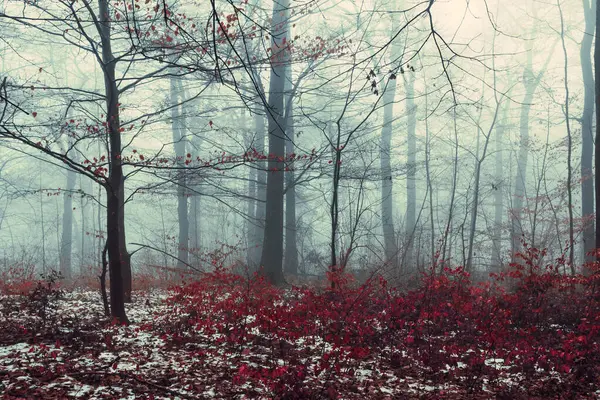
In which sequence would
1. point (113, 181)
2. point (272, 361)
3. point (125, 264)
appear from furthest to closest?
point (125, 264)
point (113, 181)
point (272, 361)

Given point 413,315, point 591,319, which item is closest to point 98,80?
point 413,315

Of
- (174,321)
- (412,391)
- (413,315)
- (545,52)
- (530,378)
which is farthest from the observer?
(545,52)

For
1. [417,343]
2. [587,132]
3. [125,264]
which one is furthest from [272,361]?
[587,132]

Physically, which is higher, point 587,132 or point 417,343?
point 587,132

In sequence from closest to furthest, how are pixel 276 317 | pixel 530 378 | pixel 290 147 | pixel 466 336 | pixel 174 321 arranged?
1. pixel 530 378
2. pixel 276 317
3. pixel 466 336
4. pixel 174 321
5. pixel 290 147

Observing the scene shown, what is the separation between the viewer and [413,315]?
7.64 metres

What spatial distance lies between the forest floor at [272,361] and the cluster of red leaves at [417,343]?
0.02m

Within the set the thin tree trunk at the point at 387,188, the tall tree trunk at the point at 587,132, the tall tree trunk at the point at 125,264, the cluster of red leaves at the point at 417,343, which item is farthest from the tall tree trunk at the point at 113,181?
the tall tree trunk at the point at 587,132

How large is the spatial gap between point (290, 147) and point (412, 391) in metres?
15.7

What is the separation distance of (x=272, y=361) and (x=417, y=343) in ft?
6.76

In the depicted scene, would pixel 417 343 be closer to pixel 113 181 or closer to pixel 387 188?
pixel 113 181

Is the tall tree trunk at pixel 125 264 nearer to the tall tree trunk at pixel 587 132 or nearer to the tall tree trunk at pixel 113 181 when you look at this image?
the tall tree trunk at pixel 113 181

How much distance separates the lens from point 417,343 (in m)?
6.35

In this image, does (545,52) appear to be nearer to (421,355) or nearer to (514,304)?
(514,304)
